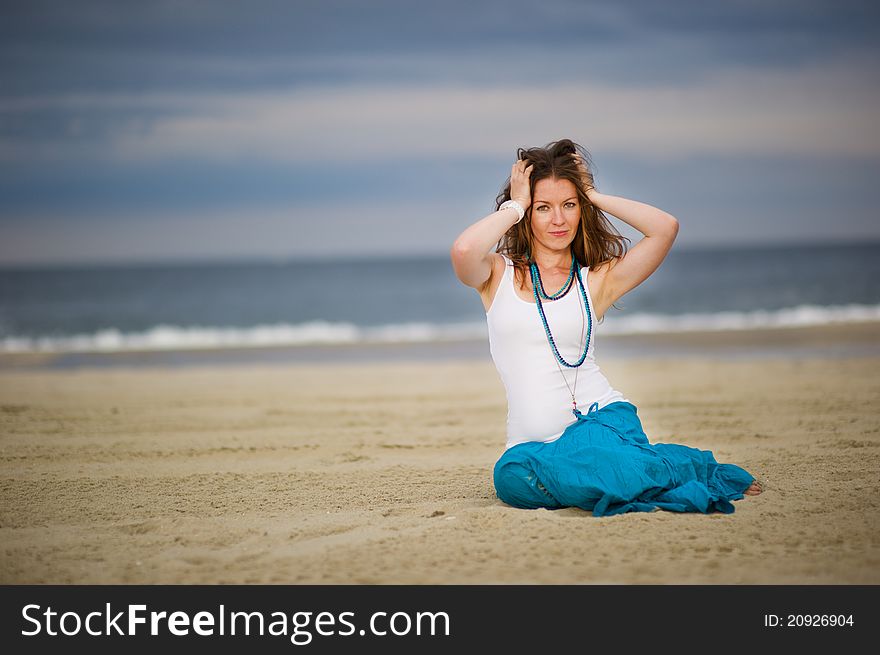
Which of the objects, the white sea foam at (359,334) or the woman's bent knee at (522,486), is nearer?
the woman's bent knee at (522,486)

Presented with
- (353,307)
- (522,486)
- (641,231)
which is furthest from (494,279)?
(353,307)

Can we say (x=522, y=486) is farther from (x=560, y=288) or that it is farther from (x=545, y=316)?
(x=560, y=288)

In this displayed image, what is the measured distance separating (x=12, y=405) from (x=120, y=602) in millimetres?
6721

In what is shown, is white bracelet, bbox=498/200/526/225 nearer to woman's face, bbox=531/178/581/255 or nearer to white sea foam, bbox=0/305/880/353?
woman's face, bbox=531/178/581/255

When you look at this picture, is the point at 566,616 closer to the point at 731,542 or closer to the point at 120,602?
the point at 731,542

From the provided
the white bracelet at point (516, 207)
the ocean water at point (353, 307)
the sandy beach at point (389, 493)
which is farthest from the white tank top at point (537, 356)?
the ocean water at point (353, 307)

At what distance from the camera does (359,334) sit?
2195 centimetres

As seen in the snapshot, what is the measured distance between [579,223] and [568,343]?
A: 0.64 meters

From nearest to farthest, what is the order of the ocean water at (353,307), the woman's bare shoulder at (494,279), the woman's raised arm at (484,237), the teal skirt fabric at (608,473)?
the woman's raised arm at (484,237)
the teal skirt fabric at (608,473)
the woman's bare shoulder at (494,279)
the ocean water at (353,307)

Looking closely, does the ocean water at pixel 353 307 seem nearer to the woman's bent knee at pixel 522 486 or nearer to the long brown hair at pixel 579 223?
the long brown hair at pixel 579 223

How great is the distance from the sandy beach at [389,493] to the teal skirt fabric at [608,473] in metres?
0.11

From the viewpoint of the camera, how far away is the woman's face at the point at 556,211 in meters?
4.22

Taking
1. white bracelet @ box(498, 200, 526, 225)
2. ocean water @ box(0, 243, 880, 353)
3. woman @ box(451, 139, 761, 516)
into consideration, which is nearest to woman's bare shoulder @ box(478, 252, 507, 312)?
woman @ box(451, 139, 761, 516)

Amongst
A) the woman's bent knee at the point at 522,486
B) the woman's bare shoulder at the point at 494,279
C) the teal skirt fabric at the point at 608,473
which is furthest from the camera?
the woman's bare shoulder at the point at 494,279
